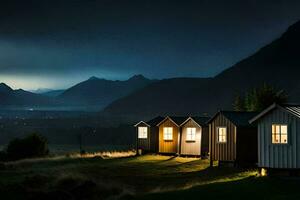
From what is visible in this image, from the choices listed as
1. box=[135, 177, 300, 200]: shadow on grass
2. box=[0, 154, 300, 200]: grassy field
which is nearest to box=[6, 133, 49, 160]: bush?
box=[0, 154, 300, 200]: grassy field

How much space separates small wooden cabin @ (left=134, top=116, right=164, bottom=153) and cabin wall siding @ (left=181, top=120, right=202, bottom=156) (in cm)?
439

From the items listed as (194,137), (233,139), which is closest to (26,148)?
(194,137)

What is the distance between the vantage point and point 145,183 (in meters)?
32.2

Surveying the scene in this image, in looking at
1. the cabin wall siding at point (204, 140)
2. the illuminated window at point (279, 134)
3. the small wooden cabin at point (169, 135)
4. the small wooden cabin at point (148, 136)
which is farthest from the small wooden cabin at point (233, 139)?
the small wooden cabin at point (148, 136)

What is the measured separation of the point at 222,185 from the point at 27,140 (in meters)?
33.1

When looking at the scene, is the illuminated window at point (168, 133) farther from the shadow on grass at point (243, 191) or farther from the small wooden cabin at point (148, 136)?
the shadow on grass at point (243, 191)

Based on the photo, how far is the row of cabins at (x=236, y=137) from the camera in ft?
99.0

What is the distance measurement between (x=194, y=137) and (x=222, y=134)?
28.8 feet

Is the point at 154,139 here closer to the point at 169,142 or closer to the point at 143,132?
the point at 143,132

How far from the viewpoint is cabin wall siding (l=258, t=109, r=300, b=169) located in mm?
29805

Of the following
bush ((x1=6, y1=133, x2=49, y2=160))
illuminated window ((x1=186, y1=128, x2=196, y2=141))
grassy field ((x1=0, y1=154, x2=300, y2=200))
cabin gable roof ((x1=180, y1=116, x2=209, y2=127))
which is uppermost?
cabin gable roof ((x1=180, y1=116, x2=209, y2=127))

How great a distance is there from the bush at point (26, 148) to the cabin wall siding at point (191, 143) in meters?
16.7

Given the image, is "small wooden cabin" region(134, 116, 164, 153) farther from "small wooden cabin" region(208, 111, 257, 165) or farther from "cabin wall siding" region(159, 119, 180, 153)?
"small wooden cabin" region(208, 111, 257, 165)

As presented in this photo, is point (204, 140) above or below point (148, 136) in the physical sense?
below
